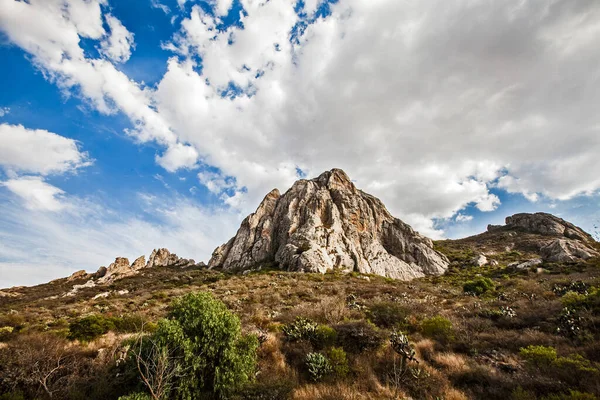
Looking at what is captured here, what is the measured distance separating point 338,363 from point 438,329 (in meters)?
6.05

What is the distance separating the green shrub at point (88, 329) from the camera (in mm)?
12047

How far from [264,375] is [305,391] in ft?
5.49

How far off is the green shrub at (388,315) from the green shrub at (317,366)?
6.71 meters

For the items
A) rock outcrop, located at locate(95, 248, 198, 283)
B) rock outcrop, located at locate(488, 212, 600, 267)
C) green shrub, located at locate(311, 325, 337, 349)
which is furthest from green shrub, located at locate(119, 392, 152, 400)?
rock outcrop, located at locate(95, 248, 198, 283)

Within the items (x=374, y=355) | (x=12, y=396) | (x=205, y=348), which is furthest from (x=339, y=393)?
(x=12, y=396)

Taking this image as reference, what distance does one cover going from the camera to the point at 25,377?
725cm

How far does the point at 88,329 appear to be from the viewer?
41.0 ft

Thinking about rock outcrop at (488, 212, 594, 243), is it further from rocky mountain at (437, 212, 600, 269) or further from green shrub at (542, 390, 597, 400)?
green shrub at (542, 390, 597, 400)

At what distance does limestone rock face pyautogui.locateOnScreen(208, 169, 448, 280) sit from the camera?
58281mm

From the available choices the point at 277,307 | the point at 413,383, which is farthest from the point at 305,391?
the point at 277,307

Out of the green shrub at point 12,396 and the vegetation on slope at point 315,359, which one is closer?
the green shrub at point 12,396

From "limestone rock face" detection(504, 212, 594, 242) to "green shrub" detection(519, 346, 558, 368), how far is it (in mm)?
99401

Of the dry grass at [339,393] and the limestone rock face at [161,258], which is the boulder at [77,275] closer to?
the limestone rock face at [161,258]

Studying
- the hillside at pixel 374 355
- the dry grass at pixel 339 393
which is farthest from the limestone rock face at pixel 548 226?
the dry grass at pixel 339 393
